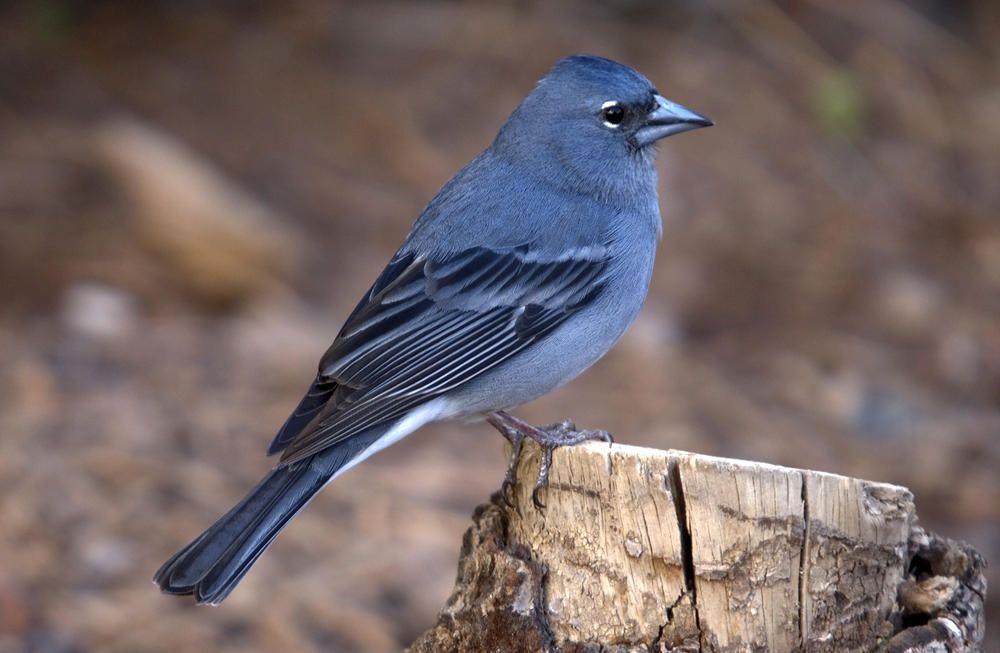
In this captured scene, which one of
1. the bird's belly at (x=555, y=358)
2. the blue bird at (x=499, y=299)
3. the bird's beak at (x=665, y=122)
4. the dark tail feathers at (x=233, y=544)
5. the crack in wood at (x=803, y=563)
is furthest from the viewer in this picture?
the bird's beak at (x=665, y=122)

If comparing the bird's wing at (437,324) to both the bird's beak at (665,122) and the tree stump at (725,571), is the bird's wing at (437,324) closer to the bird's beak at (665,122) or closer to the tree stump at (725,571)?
the bird's beak at (665,122)

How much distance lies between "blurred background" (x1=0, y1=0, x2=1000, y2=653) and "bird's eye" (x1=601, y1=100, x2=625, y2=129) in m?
2.39

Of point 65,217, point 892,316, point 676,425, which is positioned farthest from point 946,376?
point 65,217

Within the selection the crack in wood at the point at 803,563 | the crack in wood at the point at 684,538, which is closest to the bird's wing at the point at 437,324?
the crack in wood at the point at 684,538

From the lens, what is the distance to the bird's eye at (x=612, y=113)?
5.27m

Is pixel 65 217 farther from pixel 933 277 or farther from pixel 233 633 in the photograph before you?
pixel 933 277

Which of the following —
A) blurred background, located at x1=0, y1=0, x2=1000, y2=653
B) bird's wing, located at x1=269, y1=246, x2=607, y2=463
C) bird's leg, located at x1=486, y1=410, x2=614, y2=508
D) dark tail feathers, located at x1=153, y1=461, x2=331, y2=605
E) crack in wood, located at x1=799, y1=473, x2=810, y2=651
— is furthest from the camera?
blurred background, located at x1=0, y1=0, x2=1000, y2=653

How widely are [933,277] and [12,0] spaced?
7563 mm

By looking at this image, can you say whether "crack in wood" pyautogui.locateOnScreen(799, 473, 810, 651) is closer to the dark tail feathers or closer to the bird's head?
the dark tail feathers

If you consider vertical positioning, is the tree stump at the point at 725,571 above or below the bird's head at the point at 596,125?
below

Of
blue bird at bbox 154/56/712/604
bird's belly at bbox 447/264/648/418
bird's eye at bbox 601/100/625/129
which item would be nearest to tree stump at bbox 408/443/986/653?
blue bird at bbox 154/56/712/604

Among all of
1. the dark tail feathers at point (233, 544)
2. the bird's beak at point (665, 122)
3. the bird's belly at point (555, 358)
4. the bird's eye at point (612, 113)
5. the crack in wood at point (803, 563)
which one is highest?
the bird's eye at point (612, 113)

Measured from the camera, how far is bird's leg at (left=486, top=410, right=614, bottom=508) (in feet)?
13.0

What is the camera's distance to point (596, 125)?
5.33 m
